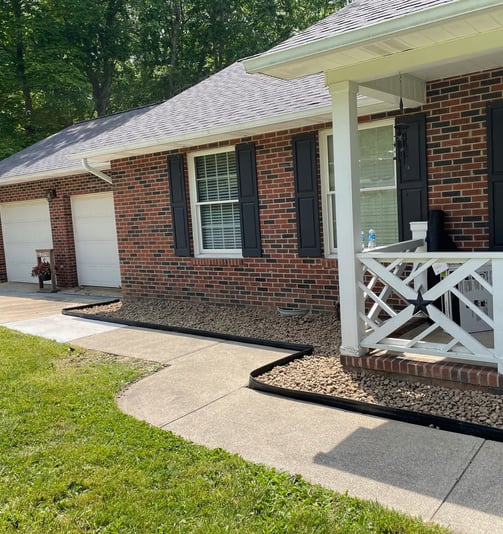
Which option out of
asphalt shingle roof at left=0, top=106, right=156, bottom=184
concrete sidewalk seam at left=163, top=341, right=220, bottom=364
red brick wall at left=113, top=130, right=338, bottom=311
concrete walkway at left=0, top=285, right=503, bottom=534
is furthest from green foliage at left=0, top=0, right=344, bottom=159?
concrete walkway at left=0, top=285, right=503, bottom=534

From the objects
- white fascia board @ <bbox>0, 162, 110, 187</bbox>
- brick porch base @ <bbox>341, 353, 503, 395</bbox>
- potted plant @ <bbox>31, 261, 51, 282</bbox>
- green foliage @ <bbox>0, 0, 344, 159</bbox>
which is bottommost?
brick porch base @ <bbox>341, 353, 503, 395</bbox>

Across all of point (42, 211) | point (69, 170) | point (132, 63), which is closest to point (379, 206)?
point (69, 170)

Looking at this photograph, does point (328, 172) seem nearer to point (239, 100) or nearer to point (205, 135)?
point (205, 135)

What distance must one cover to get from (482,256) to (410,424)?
1379mm

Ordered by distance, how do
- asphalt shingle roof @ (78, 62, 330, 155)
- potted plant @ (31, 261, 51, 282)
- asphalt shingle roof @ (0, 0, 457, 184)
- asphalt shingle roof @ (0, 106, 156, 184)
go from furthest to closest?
potted plant @ (31, 261, 51, 282), asphalt shingle roof @ (0, 106, 156, 184), asphalt shingle roof @ (78, 62, 330, 155), asphalt shingle roof @ (0, 0, 457, 184)

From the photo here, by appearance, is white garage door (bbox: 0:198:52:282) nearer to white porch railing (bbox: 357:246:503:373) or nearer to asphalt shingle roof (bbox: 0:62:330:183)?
asphalt shingle roof (bbox: 0:62:330:183)

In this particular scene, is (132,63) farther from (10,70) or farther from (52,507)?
(52,507)

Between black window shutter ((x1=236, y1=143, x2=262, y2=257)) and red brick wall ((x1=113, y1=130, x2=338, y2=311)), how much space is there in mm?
91

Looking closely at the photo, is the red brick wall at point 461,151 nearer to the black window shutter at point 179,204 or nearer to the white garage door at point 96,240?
the black window shutter at point 179,204

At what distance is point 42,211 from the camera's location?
1303 cm

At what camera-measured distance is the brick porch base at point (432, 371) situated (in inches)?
167

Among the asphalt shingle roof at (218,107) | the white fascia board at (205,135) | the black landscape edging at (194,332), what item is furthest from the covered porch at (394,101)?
the asphalt shingle roof at (218,107)

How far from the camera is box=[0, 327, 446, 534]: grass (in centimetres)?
284

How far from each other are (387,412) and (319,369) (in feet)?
3.89
